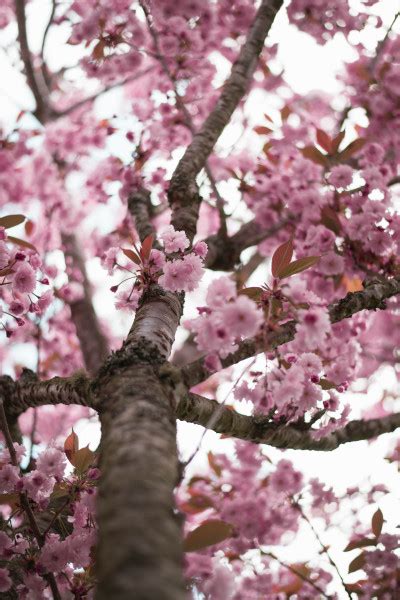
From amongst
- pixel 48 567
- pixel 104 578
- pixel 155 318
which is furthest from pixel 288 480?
pixel 104 578

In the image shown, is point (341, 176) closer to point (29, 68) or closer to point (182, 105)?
point (182, 105)

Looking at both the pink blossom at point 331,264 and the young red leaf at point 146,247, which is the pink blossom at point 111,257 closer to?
the young red leaf at point 146,247

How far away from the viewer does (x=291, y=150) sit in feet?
15.3

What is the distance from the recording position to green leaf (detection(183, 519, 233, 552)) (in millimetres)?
1386

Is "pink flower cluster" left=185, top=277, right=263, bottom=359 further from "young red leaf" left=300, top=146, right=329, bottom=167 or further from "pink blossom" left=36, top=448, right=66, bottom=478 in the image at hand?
"young red leaf" left=300, top=146, right=329, bottom=167

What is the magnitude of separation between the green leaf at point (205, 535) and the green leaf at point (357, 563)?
172 cm

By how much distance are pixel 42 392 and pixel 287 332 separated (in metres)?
1.05

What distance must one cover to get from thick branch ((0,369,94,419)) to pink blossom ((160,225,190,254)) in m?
0.66

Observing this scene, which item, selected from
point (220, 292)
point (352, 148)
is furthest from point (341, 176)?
point (220, 292)

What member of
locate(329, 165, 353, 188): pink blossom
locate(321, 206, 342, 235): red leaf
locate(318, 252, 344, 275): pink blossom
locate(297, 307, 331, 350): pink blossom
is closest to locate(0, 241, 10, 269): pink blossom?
locate(297, 307, 331, 350): pink blossom

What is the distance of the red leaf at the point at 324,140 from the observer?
3.54 meters

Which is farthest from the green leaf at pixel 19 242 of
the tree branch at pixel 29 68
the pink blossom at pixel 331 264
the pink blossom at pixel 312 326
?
the tree branch at pixel 29 68

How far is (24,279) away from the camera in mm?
2361

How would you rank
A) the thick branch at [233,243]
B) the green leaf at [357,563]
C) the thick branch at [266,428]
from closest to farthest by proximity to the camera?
the thick branch at [266,428], the green leaf at [357,563], the thick branch at [233,243]
